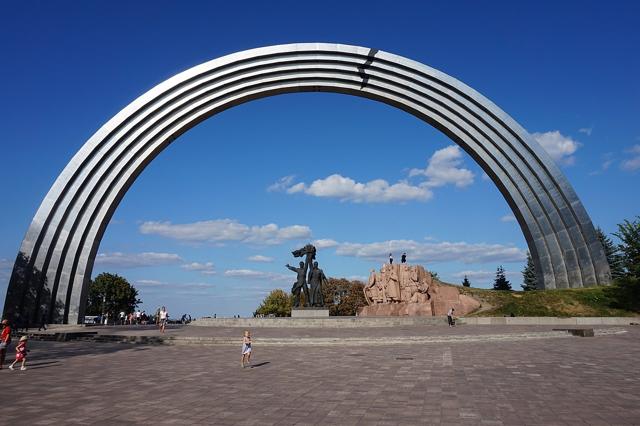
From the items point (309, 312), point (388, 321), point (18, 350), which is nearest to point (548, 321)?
point (388, 321)

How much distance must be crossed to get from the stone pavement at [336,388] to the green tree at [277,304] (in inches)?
2521

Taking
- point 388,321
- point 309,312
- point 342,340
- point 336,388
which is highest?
point 309,312

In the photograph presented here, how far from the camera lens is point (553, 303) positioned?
97.3 feet

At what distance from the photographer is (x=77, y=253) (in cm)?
3319

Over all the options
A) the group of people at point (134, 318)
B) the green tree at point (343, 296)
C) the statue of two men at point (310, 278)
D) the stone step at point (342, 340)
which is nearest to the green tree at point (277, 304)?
the green tree at point (343, 296)

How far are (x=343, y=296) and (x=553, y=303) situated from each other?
134ft

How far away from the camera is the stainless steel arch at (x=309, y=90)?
33031 millimetres

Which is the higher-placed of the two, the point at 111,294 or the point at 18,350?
the point at 111,294

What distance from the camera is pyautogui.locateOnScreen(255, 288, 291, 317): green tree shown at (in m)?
77.6

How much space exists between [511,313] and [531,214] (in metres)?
10.2

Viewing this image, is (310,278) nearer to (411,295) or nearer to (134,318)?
(411,295)

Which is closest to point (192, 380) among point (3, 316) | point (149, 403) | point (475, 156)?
point (149, 403)

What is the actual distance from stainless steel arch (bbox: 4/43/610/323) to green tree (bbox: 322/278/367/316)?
1318 inches

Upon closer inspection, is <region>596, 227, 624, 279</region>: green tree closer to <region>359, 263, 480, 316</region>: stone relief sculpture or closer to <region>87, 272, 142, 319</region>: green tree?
<region>359, 263, 480, 316</region>: stone relief sculpture
